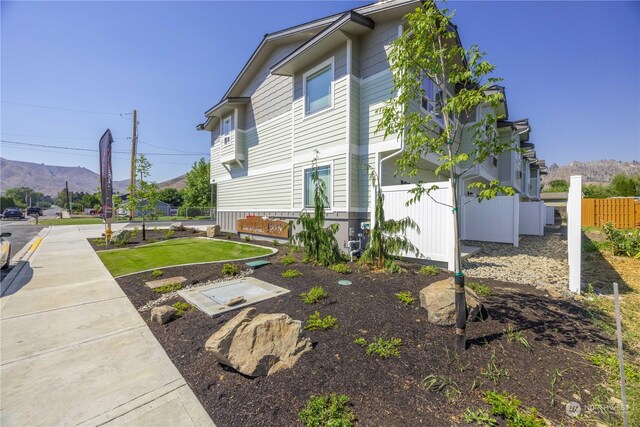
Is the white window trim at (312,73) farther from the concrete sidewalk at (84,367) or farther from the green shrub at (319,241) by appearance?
the concrete sidewalk at (84,367)

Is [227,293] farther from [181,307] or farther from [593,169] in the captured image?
[593,169]

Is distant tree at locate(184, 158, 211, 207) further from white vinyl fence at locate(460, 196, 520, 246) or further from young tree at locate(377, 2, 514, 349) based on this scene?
young tree at locate(377, 2, 514, 349)

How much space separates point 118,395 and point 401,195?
6535 millimetres

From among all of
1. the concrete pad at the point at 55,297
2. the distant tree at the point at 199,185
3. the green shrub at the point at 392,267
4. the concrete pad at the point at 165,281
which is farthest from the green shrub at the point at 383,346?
the distant tree at the point at 199,185

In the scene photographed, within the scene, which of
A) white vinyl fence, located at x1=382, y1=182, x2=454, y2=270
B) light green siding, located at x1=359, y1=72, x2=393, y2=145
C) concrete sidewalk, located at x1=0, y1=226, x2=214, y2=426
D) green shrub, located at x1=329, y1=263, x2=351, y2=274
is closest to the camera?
concrete sidewalk, located at x1=0, y1=226, x2=214, y2=426

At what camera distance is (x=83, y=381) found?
8.56 ft

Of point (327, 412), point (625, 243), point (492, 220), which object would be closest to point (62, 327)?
point (327, 412)

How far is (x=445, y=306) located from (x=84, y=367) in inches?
172

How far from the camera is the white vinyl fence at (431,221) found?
19.9 feet

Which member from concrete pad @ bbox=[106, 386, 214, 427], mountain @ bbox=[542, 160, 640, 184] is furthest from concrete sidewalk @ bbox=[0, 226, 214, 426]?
mountain @ bbox=[542, 160, 640, 184]

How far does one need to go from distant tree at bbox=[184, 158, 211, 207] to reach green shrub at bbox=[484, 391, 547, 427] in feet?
131

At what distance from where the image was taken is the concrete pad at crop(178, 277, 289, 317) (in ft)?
13.8

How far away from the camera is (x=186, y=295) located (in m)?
4.83

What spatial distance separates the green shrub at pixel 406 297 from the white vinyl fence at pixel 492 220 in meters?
7.16
